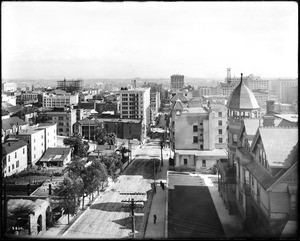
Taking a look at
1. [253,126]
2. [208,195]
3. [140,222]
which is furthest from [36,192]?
[253,126]

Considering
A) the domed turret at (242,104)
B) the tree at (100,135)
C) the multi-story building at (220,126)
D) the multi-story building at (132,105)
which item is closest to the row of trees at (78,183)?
the domed turret at (242,104)

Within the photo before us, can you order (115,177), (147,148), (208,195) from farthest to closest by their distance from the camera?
1. (147,148)
2. (115,177)
3. (208,195)

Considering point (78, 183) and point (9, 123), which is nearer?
point (78, 183)

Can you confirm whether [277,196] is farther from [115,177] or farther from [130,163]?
[130,163]

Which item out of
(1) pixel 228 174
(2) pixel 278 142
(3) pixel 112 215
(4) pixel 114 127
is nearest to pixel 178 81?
(4) pixel 114 127

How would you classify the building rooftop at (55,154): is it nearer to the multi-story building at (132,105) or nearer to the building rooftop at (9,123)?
the building rooftop at (9,123)

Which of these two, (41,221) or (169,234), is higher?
(169,234)

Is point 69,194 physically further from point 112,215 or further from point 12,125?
point 12,125
